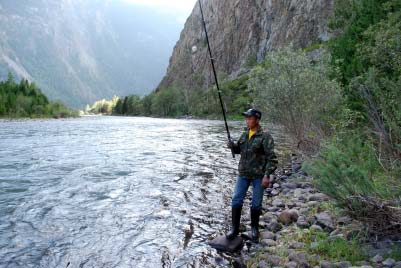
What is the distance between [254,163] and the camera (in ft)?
29.7

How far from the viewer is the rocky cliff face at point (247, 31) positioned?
380 feet

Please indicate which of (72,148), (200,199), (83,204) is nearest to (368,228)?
(200,199)

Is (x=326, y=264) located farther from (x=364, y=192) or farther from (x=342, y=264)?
(x=364, y=192)

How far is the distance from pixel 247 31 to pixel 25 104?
9299cm

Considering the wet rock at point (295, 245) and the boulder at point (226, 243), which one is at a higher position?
the wet rock at point (295, 245)

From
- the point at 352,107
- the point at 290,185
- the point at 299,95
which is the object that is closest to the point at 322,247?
the point at 290,185

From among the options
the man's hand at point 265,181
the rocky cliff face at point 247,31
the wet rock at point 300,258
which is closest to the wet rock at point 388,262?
the wet rock at point 300,258

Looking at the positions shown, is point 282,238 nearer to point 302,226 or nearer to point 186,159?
point 302,226

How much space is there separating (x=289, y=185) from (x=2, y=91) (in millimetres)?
100013

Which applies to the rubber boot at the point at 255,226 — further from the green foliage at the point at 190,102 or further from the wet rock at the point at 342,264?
the green foliage at the point at 190,102

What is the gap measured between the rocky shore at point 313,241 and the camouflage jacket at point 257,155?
1698 mm

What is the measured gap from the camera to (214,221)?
1096 centimetres

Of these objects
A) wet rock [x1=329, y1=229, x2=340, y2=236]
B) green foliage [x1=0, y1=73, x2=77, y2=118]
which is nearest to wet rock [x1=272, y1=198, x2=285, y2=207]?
wet rock [x1=329, y1=229, x2=340, y2=236]

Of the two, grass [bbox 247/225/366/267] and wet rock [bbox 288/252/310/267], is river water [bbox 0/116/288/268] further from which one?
wet rock [bbox 288/252/310/267]
